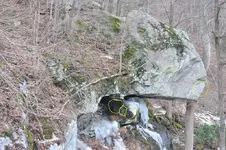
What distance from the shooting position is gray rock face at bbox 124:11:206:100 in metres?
7.69

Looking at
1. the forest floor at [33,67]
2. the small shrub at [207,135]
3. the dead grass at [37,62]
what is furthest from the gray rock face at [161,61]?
the small shrub at [207,135]

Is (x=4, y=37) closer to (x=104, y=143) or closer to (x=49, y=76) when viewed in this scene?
(x=49, y=76)

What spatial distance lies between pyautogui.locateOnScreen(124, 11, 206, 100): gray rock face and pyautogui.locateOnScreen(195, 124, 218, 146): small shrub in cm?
282

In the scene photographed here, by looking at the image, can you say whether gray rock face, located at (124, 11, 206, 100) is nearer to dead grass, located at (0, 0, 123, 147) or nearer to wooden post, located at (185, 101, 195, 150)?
dead grass, located at (0, 0, 123, 147)

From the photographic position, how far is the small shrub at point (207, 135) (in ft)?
34.1

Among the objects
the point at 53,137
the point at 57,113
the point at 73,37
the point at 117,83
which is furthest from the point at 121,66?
the point at 53,137

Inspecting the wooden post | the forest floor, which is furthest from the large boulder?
the wooden post

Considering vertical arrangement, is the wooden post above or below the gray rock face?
below

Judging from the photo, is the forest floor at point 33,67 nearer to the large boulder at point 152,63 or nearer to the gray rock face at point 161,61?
the large boulder at point 152,63

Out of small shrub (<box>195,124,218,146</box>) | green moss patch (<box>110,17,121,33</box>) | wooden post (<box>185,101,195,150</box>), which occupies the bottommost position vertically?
small shrub (<box>195,124,218,146</box>)

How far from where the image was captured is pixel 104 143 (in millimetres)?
A: 7363

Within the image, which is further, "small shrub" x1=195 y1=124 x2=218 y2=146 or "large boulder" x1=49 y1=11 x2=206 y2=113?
"small shrub" x1=195 y1=124 x2=218 y2=146

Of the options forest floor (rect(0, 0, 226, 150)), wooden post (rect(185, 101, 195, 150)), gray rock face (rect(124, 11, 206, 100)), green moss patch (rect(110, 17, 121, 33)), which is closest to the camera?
forest floor (rect(0, 0, 226, 150))

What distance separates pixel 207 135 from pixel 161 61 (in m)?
4.11
